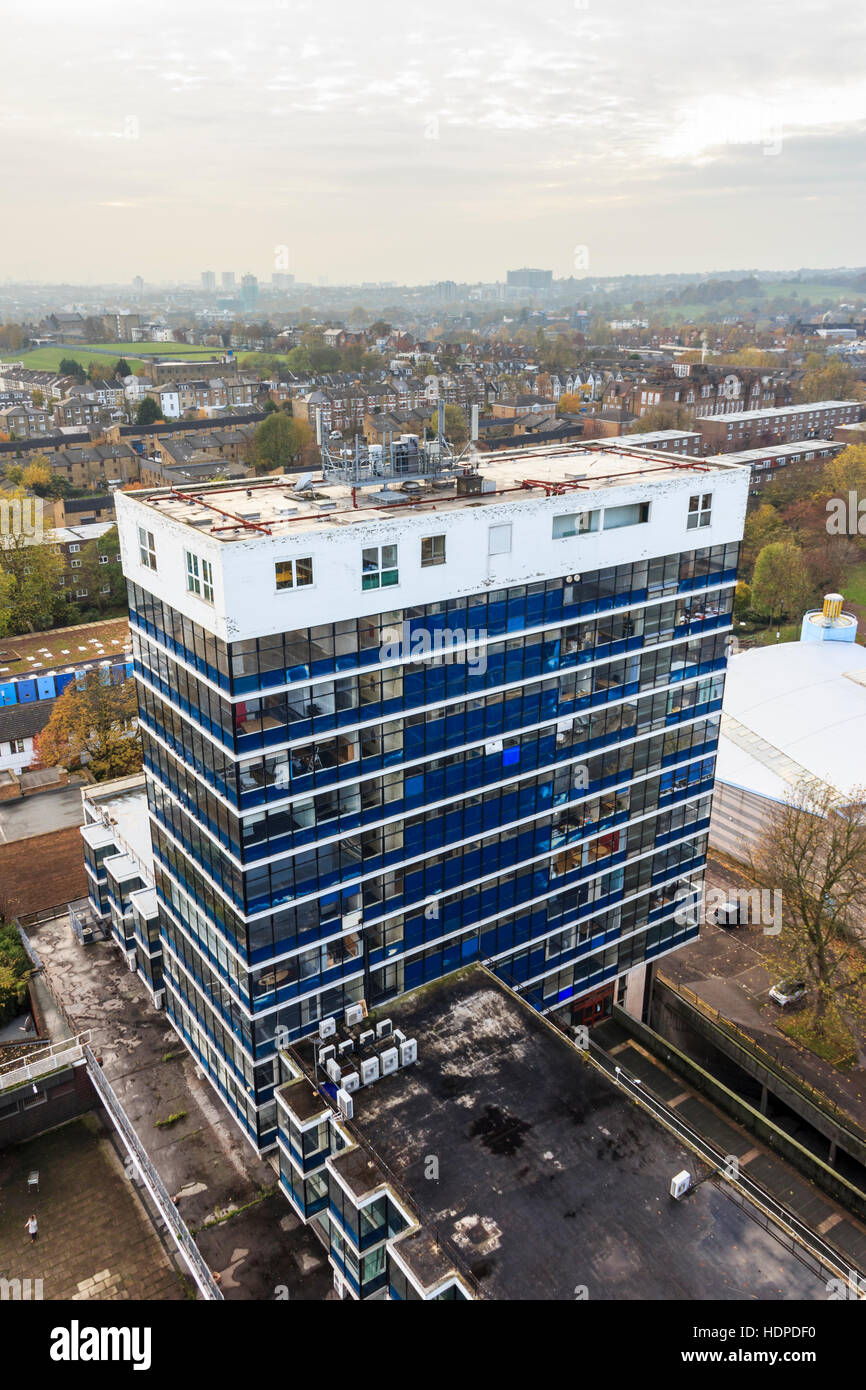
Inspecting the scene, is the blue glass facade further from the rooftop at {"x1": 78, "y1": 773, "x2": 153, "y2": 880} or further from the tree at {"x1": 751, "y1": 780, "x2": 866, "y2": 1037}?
the rooftop at {"x1": 78, "y1": 773, "x2": 153, "y2": 880}

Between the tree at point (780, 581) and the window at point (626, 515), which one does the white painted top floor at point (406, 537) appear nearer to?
the window at point (626, 515)

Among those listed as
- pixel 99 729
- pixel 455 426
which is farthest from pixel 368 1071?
pixel 455 426

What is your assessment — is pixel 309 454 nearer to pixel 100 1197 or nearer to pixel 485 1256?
pixel 100 1197

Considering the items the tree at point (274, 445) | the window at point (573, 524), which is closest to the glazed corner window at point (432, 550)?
the window at point (573, 524)

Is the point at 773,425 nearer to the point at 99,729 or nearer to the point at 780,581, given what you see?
the point at 780,581

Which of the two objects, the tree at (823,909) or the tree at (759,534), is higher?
the tree at (759,534)

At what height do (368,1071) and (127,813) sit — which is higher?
(127,813)

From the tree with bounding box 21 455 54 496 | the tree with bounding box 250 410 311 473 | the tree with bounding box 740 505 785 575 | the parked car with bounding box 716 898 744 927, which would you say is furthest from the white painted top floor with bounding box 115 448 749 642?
the tree with bounding box 250 410 311 473
